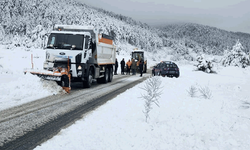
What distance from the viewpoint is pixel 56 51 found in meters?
10.5

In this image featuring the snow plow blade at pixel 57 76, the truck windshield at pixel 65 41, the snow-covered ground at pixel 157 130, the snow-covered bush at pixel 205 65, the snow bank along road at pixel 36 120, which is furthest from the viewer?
the snow-covered bush at pixel 205 65

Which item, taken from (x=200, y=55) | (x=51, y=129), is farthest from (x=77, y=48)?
(x=200, y=55)

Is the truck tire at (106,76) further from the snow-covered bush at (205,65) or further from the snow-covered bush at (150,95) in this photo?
the snow-covered bush at (205,65)

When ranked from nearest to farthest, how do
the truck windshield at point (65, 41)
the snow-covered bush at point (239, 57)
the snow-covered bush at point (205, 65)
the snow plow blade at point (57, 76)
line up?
the snow plow blade at point (57, 76) < the truck windshield at point (65, 41) < the snow-covered bush at point (205, 65) < the snow-covered bush at point (239, 57)

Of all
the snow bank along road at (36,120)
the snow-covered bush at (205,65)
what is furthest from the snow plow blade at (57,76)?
the snow-covered bush at (205,65)

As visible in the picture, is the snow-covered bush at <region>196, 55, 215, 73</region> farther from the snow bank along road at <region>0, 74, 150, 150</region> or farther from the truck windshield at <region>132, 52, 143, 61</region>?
the snow bank along road at <region>0, 74, 150, 150</region>

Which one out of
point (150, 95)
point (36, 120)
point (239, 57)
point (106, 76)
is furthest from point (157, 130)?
point (239, 57)

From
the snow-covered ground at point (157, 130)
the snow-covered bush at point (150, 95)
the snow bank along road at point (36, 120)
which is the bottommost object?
the snow bank along road at point (36, 120)

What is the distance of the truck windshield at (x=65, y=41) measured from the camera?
1067 centimetres

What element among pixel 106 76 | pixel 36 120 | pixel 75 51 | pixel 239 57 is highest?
pixel 239 57

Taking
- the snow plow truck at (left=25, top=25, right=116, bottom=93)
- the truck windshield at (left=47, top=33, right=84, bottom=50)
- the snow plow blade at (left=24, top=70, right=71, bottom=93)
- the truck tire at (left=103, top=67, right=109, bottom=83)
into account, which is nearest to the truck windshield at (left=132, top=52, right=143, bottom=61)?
the truck tire at (left=103, top=67, right=109, bottom=83)

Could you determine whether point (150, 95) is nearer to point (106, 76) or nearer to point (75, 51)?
point (75, 51)

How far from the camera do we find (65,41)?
10789 millimetres

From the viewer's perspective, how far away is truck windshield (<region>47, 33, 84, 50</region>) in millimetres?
10672
